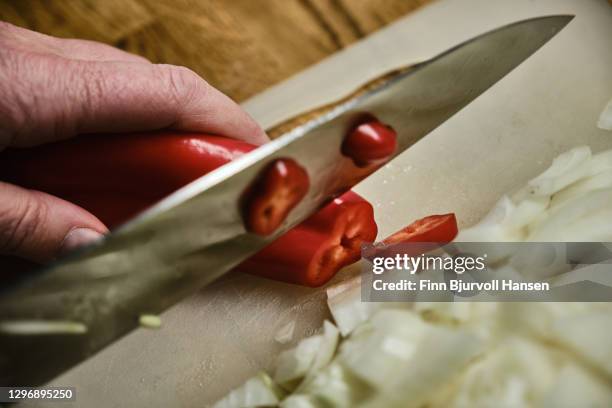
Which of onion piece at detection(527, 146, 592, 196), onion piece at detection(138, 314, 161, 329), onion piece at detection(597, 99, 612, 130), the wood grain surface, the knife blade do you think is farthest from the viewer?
the wood grain surface

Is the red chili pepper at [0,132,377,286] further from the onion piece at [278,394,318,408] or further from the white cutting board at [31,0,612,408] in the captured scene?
the onion piece at [278,394,318,408]

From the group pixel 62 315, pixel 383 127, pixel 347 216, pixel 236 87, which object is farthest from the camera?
pixel 236 87

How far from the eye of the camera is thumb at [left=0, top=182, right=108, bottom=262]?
101cm

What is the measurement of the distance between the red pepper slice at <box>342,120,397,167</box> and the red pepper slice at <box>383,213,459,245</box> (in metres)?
0.19

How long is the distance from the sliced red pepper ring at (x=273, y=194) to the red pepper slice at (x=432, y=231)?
254mm

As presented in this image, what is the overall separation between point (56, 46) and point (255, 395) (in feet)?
2.62

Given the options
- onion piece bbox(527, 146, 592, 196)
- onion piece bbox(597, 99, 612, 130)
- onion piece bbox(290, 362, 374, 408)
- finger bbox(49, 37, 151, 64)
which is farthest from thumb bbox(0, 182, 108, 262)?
onion piece bbox(597, 99, 612, 130)

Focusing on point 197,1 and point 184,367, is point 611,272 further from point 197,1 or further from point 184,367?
point 197,1

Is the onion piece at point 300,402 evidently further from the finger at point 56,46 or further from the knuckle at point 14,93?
the finger at point 56,46

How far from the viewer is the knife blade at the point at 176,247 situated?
32.9 inches

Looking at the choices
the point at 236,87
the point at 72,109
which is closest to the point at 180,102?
the point at 72,109

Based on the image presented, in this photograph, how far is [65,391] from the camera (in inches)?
43.8

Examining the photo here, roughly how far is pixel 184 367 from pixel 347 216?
16.0 inches

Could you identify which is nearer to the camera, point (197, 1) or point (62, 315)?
point (62, 315)
